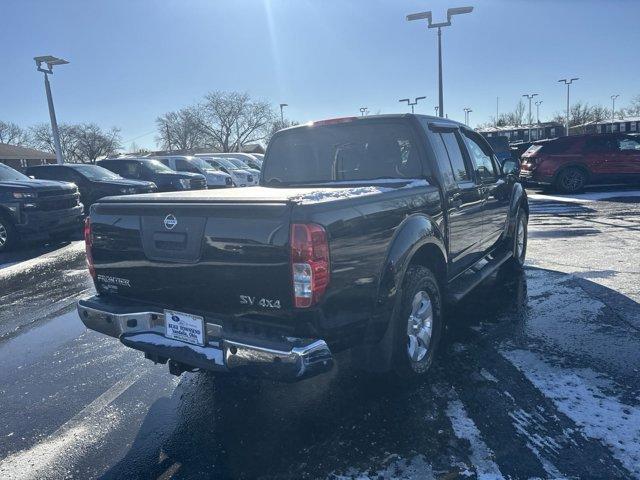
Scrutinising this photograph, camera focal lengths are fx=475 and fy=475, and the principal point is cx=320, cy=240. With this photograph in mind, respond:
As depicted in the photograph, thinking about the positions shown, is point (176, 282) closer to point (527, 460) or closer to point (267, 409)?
point (267, 409)

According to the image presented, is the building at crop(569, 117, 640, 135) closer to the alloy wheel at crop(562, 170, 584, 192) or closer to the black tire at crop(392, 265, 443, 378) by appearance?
the alloy wheel at crop(562, 170, 584, 192)

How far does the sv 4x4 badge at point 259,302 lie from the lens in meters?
2.44

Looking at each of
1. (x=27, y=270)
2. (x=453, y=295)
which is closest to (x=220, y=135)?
(x=27, y=270)

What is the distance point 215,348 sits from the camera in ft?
8.65

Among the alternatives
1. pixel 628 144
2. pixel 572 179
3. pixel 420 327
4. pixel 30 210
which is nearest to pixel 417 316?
pixel 420 327

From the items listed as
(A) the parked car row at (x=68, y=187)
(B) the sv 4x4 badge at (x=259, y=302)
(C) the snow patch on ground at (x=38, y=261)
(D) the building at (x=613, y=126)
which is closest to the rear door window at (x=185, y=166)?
(A) the parked car row at (x=68, y=187)

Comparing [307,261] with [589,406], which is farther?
[589,406]

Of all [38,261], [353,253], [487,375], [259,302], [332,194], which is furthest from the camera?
[38,261]

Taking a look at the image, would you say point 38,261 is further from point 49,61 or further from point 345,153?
point 49,61

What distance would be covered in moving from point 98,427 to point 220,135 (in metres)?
65.6

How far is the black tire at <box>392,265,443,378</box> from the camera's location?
3008 mm

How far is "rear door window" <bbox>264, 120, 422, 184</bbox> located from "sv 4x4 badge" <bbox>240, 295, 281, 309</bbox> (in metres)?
Answer: 1.87

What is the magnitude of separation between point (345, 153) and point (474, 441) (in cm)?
248

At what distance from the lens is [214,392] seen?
3.42 meters
